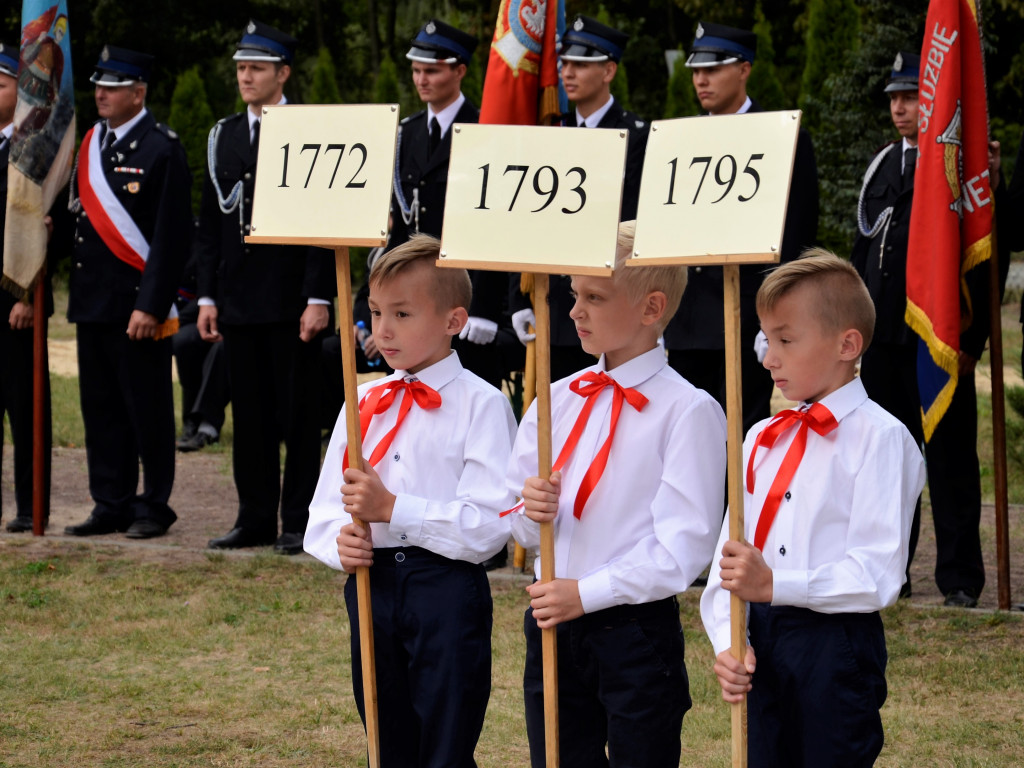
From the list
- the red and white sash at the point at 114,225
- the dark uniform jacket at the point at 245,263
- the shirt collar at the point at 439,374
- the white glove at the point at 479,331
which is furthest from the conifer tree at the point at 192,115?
the shirt collar at the point at 439,374

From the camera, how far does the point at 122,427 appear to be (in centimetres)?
750

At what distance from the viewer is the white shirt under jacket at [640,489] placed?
315 centimetres

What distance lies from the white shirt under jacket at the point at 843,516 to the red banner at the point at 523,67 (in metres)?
3.56

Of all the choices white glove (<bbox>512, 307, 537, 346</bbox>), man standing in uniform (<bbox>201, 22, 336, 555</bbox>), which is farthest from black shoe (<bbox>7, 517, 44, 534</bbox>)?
white glove (<bbox>512, 307, 537, 346</bbox>)

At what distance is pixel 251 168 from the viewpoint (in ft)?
22.8

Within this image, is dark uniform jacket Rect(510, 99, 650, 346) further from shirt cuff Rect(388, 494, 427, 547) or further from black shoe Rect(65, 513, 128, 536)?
shirt cuff Rect(388, 494, 427, 547)

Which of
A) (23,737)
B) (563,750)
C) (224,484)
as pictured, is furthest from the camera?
(224,484)

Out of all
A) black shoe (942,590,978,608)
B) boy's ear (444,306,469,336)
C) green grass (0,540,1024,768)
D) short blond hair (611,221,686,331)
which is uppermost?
short blond hair (611,221,686,331)

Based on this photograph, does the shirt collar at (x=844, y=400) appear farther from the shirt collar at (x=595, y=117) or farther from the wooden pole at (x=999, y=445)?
the shirt collar at (x=595, y=117)

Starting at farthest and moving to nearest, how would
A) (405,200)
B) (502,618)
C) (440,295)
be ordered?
1. (405,200)
2. (502,618)
3. (440,295)

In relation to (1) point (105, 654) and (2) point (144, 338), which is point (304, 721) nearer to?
(1) point (105, 654)

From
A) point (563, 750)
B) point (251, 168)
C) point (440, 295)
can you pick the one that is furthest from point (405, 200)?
point (563, 750)

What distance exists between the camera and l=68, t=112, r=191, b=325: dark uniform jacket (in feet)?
23.6

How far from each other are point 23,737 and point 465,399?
6.61 feet
